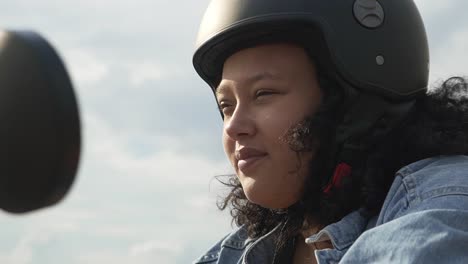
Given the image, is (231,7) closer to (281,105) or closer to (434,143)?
(281,105)

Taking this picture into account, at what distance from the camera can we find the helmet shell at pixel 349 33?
2.93 metres

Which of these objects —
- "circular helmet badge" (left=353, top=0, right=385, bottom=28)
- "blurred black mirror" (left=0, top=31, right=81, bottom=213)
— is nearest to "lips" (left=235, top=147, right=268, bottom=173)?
"circular helmet badge" (left=353, top=0, right=385, bottom=28)

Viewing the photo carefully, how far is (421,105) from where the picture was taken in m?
3.09

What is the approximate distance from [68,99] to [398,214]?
6.45 feet

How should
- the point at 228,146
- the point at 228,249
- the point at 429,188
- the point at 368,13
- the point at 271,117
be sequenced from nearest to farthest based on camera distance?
the point at 429,188 < the point at 271,117 < the point at 228,146 < the point at 368,13 < the point at 228,249

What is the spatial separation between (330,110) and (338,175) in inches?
11.8

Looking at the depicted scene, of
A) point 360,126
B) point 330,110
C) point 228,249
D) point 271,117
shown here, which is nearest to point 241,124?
point 271,117

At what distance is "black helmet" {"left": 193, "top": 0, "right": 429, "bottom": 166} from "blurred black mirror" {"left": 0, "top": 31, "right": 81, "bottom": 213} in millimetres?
2322

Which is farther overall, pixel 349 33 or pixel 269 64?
pixel 349 33

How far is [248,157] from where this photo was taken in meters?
2.82

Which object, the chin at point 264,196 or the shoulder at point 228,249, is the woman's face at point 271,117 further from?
the shoulder at point 228,249

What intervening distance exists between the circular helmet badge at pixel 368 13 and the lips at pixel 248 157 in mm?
837

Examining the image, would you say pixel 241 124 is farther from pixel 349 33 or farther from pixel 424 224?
pixel 424 224

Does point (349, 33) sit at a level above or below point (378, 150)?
above
